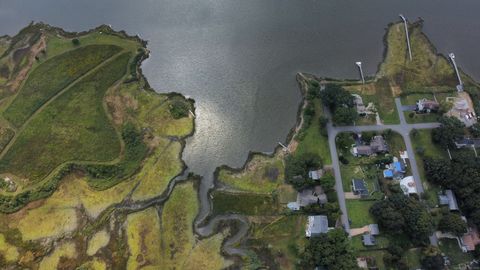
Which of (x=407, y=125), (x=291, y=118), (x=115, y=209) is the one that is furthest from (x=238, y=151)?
(x=407, y=125)

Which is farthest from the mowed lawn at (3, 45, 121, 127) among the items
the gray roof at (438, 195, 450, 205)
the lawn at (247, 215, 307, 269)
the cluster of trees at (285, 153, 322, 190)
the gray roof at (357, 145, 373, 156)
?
the gray roof at (438, 195, 450, 205)

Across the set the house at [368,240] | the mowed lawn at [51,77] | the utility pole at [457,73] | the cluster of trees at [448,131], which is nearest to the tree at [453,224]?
the house at [368,240]

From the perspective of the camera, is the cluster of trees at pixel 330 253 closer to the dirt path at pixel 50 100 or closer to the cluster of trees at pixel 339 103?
the cluster of trees at pixel 339 103

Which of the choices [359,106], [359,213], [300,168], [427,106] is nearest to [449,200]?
[359,213]

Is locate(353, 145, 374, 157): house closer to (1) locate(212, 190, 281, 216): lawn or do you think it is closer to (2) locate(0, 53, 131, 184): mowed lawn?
(1) locate(212, 190, 281, 216): lawn

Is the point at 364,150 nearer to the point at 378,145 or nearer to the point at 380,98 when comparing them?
the point at 378,145

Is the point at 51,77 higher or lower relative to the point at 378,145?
higher
